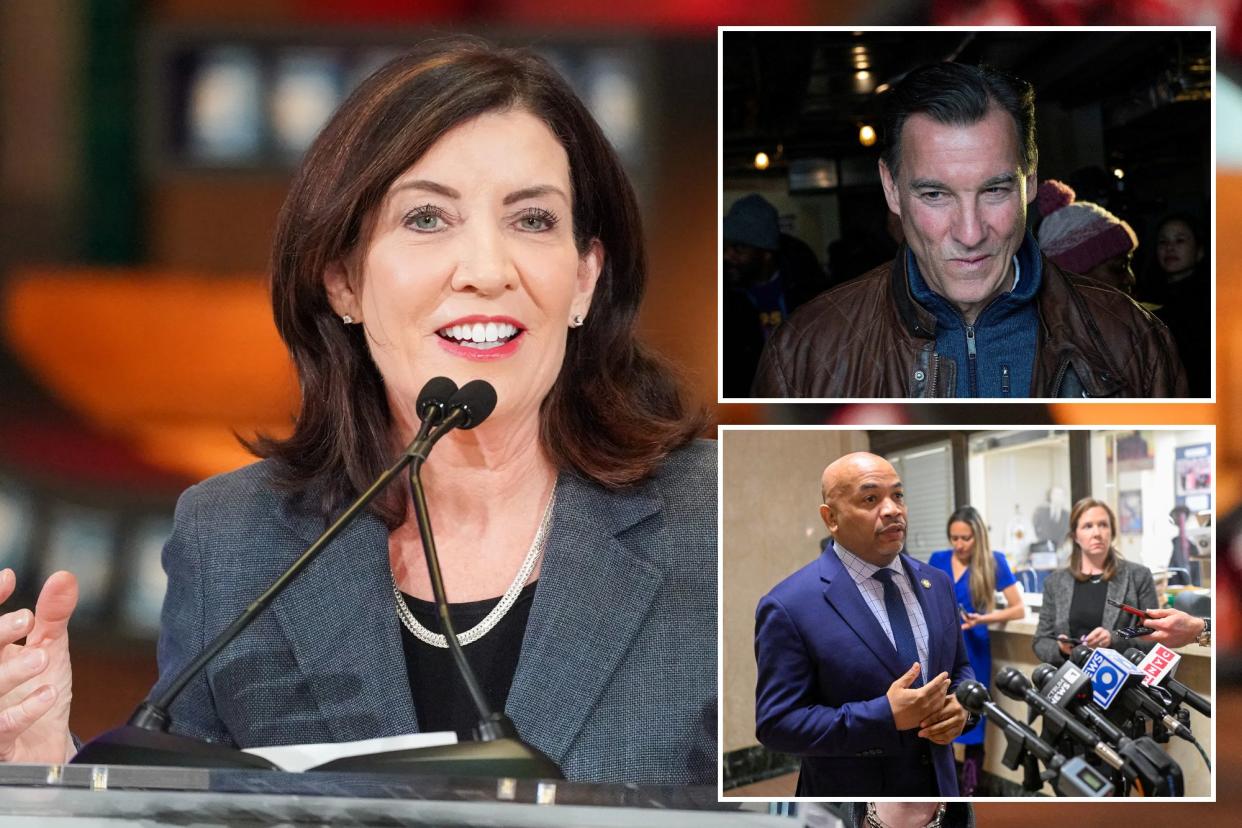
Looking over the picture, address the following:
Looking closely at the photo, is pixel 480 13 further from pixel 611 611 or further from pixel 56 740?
pixel 56 740

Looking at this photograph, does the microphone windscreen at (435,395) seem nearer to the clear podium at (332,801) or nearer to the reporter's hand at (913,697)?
the clear podium at (332,801)

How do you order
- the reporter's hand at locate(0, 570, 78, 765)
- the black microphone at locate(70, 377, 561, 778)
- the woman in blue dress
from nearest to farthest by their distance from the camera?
the black microphone at locate(70, 377, 561, 778)
the reporter's hand at locate(0, 570, 78, 765)
the woman in blue dress

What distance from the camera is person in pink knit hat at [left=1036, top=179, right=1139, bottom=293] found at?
281cm

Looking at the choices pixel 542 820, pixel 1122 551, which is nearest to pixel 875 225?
pixel 1122 551

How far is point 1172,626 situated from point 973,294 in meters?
0.84

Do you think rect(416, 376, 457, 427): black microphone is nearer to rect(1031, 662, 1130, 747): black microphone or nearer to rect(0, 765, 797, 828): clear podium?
rect(0, 765, 797, 828): clear podium

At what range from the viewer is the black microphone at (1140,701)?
2836 millimetres

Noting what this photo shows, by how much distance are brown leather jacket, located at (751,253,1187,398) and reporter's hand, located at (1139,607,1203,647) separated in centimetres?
47

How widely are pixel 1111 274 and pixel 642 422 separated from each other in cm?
105

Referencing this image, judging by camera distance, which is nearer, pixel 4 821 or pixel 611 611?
pixel 4 821

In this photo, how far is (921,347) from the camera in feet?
9.34

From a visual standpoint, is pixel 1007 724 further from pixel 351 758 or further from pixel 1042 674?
pixel 351 758

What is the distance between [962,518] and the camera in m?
2.80

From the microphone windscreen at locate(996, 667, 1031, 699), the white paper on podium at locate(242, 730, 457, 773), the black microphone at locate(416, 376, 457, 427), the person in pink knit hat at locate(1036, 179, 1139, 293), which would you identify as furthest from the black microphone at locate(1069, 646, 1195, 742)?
the black microphone at locate(416, 376, 457, 427)
